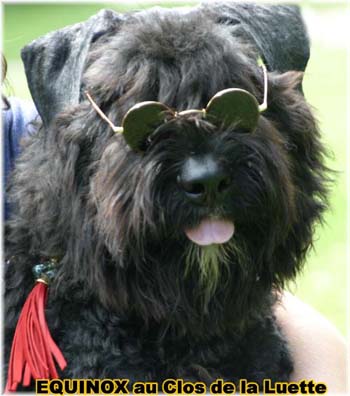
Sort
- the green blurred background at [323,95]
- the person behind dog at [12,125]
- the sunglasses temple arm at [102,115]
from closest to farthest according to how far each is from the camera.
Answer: the sunglasses temple arm at [102,115], the person behind dog at [12,125], the green blurred background at [323,95]

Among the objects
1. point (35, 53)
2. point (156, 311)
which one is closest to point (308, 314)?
point (156, 311)

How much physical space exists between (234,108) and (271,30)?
41cm

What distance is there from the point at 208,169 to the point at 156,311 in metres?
0.42

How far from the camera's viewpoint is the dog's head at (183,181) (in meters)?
1.74

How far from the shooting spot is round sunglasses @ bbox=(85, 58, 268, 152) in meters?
1.76

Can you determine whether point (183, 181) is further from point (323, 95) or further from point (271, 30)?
point (323, 95)

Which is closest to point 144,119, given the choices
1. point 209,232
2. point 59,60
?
point 209,232

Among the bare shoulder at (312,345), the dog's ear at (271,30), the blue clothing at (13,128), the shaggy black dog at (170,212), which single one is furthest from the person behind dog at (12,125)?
the bare shoulder at (312,345)

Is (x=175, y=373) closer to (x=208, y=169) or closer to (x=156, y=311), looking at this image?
(x=156, y=311)

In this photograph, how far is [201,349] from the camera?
2.03m

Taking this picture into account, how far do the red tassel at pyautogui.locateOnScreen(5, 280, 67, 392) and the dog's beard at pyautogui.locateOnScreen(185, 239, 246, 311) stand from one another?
40 centimetres

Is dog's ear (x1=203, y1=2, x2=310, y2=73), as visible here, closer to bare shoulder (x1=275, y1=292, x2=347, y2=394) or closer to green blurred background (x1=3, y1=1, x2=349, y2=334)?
green blurred background (x1=3, y1=1, x2=349, y2=334)

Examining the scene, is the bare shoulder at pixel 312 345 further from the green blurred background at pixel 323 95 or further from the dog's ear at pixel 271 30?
the dog's ear at pixel 271 30

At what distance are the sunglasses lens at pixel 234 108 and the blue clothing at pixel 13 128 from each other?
2.25ft
